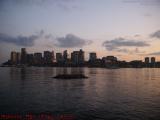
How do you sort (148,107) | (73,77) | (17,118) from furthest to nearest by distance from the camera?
(73,77), (148,107), (17,118)

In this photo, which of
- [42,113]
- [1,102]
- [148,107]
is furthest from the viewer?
[1,102]

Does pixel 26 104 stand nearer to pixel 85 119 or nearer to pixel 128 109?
pixel 85 119

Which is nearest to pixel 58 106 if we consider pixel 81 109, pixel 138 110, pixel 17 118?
pixel 81 109

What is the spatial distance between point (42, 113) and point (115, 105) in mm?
13599

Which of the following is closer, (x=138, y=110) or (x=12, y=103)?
(x=138, y=110)

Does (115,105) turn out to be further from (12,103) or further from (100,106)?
(12,103)

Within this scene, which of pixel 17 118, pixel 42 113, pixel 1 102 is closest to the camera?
pixel 17 118

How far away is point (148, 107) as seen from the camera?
1454 inches

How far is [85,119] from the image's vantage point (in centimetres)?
2923

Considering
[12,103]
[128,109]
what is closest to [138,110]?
[128,109]

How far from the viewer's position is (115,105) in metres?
38.5

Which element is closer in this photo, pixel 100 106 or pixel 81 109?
pixel 81 109

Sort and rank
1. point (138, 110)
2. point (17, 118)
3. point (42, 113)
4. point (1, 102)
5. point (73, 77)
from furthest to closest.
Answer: point (73, 77)
point (1, 102)
point (138, 110)
point (42, 113)
point (17, 118)

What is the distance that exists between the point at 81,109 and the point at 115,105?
710cm
